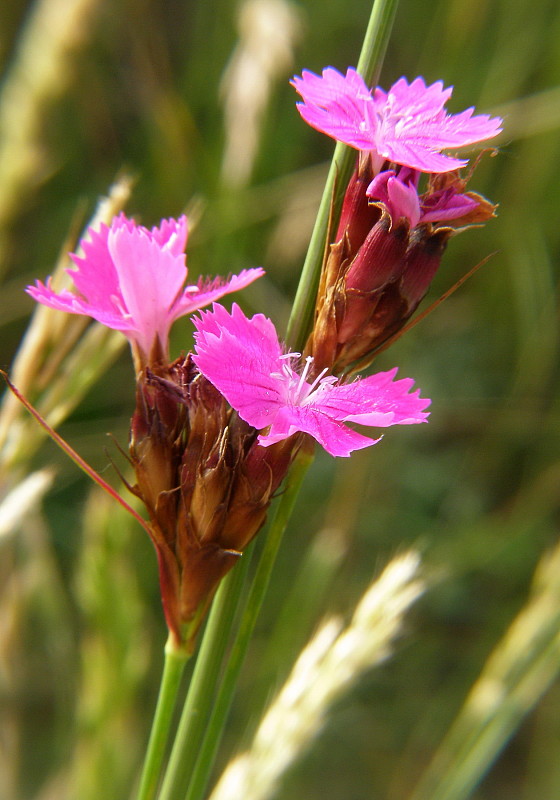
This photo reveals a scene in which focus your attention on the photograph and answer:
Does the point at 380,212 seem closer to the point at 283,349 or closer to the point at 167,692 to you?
the point at 283,349

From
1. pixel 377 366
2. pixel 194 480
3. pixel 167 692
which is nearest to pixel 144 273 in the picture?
pixel 194 480

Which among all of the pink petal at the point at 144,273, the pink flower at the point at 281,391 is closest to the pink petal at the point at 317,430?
the pink flower at the point at 281,391

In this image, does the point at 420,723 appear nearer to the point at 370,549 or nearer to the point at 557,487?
the point at 370,549

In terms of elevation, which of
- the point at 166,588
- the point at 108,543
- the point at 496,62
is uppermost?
the point at 496,62

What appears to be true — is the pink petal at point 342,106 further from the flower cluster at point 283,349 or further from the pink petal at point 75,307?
the pink petal at point 75,307

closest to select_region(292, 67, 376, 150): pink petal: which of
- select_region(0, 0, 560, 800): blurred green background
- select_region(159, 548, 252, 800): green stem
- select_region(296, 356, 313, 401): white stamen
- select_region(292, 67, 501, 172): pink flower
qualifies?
select_region(292, 67, 501, 172): pink flower

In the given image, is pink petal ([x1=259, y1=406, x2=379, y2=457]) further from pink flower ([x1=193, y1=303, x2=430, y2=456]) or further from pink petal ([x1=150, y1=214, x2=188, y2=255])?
pink petal ([x1=150, y1=214, x2=188, y2=255])

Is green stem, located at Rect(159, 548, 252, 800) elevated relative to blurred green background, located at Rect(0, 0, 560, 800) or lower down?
lower down

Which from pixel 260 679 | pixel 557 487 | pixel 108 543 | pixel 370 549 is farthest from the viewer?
pixel 370 549

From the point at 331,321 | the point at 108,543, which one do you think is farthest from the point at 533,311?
the point at 331,321
